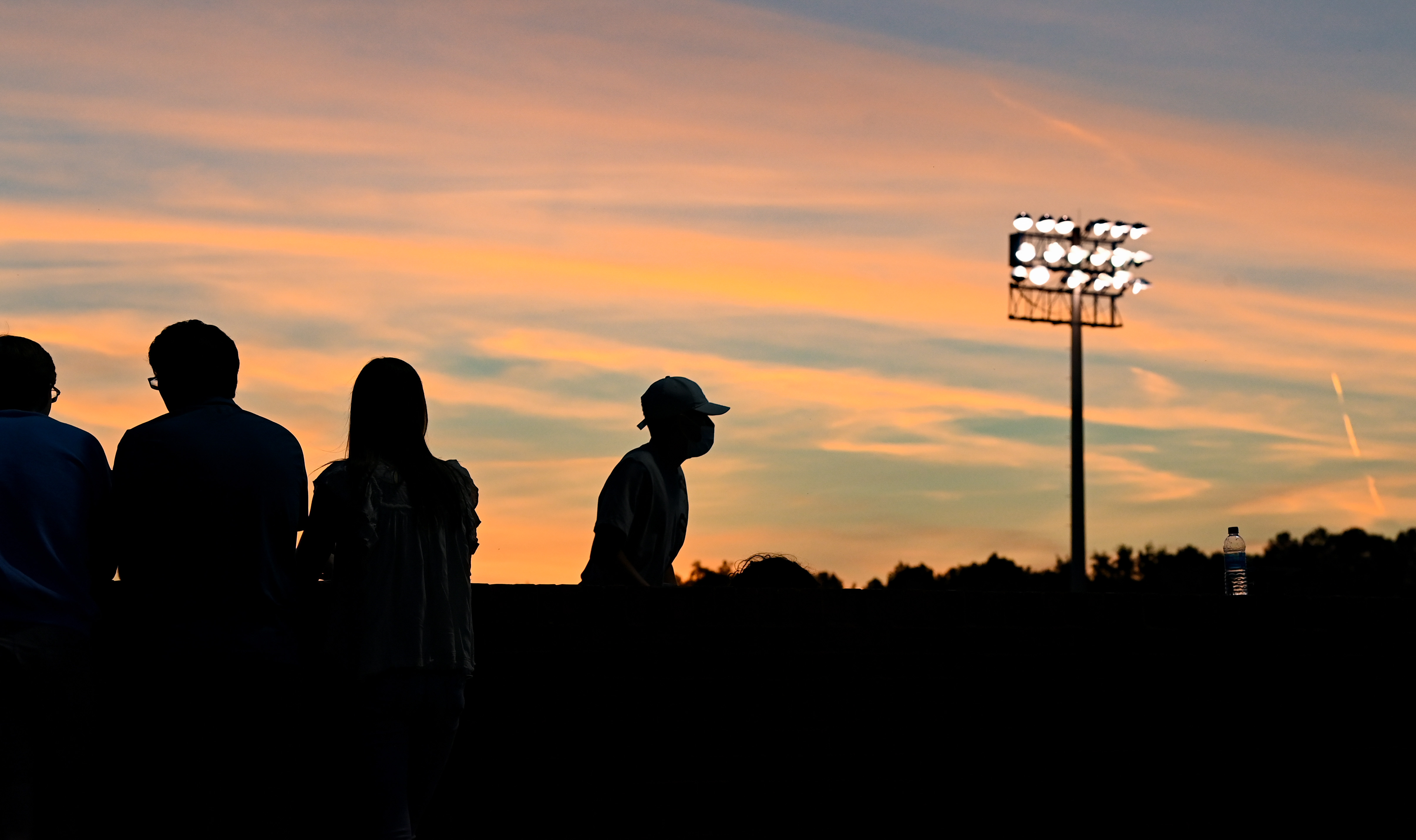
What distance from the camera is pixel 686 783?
17.3ft

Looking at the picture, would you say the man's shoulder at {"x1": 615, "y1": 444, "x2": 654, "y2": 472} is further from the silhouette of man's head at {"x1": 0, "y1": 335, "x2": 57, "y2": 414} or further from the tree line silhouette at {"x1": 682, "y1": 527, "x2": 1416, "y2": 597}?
the tree line silhouette at {"x1": 682, "y1": 527, "x2": 1416, "y2": 597}

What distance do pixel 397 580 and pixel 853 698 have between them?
7.01ft

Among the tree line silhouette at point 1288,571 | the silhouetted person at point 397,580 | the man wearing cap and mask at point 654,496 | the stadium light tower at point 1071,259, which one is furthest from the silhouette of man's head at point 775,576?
the tree line silhouette at point 1288,571

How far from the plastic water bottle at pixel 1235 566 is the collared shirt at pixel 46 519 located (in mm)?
4772

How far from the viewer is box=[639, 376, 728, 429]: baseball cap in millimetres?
5648

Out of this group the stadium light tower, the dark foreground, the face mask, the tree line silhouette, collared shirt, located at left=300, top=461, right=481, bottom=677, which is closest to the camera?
collared shirt, located at left=300, top=461, right=481, bottom=677

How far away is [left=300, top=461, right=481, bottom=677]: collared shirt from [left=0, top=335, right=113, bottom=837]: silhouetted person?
0.60 meters

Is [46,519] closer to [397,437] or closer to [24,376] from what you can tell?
[24,376]

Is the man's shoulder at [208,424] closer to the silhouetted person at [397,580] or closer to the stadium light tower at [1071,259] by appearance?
the silhouetted person at [397,580]

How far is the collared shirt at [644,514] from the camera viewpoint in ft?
17.7

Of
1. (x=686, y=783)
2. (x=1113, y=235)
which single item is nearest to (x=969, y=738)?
(x=686, y=783)

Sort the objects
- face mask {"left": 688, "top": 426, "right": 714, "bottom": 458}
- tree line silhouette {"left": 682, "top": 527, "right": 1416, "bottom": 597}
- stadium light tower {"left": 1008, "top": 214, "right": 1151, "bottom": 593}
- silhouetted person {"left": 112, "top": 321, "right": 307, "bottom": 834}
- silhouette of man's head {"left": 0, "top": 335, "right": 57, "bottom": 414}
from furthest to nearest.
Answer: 1. tree line silhouette {"left": 682, "top": 527, "right": 1416, "bottom": 597}
2. stadium light tower {"left": 1008, "top": 214, "right": 1151, "bottom": 593}
3. face mask {"left": 688, "top": 426, "right": 714, "bottom": 458}
4. silhouette of man's head {"left": 0, "top": 335, "right": 57, "bottom": 414}
5. silhouetted person {"left": 112, "top": 321, "right": 307, "bottom": 834}

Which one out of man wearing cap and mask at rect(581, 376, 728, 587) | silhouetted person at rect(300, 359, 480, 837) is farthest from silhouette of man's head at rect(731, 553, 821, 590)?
silhouetted person at rect(300, 359, 480, 837)

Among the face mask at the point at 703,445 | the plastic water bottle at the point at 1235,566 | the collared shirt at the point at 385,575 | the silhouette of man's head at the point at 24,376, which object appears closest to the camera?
the collared shirt at the point at 385,575
